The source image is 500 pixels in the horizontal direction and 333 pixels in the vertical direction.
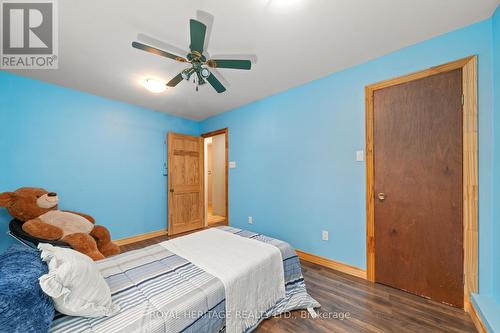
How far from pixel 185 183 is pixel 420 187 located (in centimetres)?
374

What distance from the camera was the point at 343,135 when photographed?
2318 mm

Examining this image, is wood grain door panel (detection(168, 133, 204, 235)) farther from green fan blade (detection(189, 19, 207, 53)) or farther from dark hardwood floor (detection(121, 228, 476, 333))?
dark hardwood floor (detection(121, 228, 476, 333))

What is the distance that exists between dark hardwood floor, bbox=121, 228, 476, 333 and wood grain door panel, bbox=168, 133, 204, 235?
2793mm

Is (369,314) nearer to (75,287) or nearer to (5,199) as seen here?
(75,287)

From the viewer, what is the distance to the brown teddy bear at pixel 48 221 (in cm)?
197

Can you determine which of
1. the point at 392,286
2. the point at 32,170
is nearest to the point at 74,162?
the point at 32,170

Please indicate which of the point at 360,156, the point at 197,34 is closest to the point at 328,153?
the point at 360,156

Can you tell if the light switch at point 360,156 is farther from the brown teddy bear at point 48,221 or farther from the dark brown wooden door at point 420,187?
the brown teddy bear at point 48,221

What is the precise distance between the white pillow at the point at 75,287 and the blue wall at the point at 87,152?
2263 millimetres

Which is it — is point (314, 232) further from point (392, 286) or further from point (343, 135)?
point (343, 135)

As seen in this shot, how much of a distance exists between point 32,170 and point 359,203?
13.6 feet

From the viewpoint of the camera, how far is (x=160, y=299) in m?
1.08

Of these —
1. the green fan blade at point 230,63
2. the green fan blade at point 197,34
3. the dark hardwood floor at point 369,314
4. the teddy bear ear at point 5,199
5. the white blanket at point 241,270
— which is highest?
the green fan blade at point 197,34

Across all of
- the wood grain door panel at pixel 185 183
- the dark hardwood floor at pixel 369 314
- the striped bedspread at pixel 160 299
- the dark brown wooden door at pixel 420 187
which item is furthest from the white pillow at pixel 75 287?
the wood grain door panel at pixel 185 183
